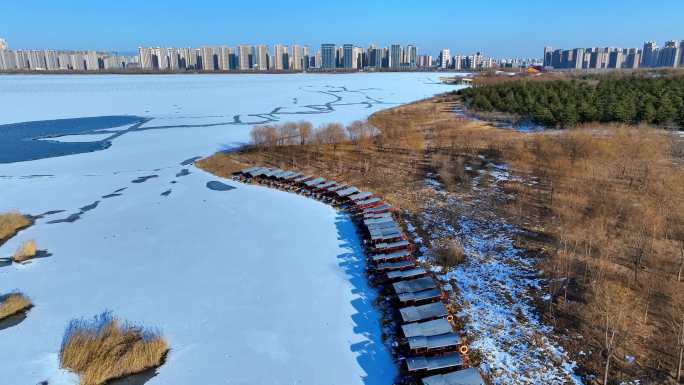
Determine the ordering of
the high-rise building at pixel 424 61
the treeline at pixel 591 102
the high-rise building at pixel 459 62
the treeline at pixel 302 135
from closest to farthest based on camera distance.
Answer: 1. the treeline at pixel 302 135
2. the treeline at pixel 591 102
3. the high-rise building at pixel 459 62
4. the high-rise building at pixel 424 61

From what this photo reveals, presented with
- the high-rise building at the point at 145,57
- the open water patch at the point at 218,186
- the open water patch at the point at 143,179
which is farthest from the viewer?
the high-rise building at the point at 145,57

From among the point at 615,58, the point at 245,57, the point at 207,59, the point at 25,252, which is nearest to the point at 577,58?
the point at 615,58

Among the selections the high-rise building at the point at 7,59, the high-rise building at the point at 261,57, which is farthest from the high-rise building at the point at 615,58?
the high-rise building at the point at 7,59

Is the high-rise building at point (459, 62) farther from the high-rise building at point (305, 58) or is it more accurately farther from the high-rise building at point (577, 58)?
the high-rise building at point (305, 58)

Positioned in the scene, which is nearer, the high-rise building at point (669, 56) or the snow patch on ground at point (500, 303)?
the snow patch on ground at point (500, 303)

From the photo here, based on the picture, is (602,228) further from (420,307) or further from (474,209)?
(420,307)

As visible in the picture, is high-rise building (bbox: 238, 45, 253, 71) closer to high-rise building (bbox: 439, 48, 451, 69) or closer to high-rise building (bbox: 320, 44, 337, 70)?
high-rise building (bbox: 320, 44, 337, 70)
